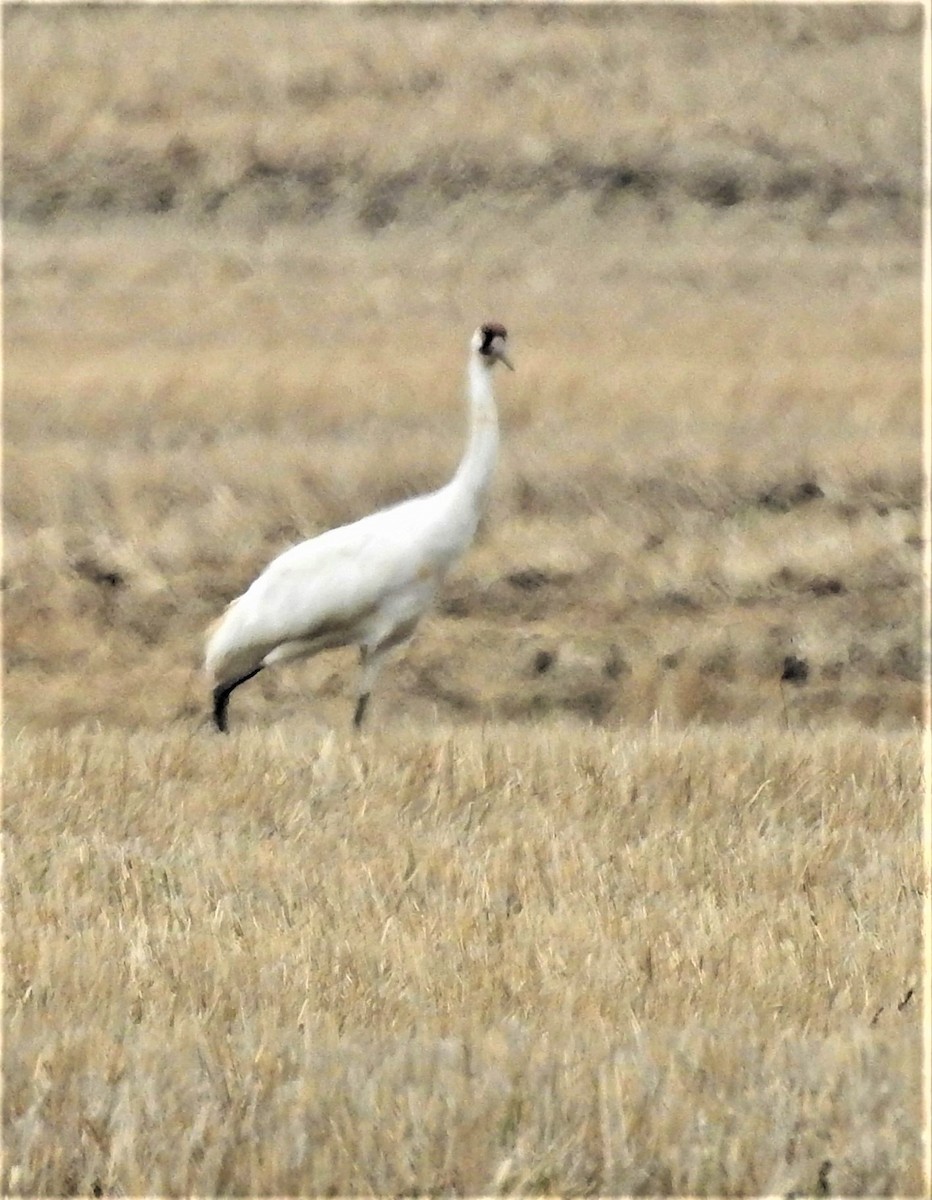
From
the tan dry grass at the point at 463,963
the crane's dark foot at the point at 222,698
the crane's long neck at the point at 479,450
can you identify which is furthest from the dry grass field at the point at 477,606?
the crane's long neck at the point at 479,450

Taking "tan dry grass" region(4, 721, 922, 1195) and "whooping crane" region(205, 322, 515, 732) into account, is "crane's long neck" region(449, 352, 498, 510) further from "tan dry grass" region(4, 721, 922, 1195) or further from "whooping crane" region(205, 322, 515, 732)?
"tan dry grass" region(4, 721, 922, 1195)

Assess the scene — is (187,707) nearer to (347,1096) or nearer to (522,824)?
(522,824)

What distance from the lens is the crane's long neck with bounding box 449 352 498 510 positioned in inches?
325

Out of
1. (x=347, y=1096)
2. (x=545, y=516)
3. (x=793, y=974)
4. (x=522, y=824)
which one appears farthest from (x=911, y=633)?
(x=347, y=1096)

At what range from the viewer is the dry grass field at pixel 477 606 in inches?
152

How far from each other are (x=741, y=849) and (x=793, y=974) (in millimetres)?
1345

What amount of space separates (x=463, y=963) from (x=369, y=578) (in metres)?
3.49

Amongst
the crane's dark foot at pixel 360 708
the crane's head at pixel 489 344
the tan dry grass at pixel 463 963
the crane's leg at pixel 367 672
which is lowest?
the tan dry grass at pixel 463 963

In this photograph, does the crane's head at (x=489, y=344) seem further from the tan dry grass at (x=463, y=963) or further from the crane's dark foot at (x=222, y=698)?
the tan dry grass at (x=463, y=963)

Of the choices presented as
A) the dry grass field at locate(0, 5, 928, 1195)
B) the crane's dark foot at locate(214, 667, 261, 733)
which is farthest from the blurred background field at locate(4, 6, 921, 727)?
the crane's dark foot at locate(214, 667, 261, 733)

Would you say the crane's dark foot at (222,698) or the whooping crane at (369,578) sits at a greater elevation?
the whooping crane at (369,578)

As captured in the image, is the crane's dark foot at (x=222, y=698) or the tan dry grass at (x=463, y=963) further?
the crane's dark foot at (x=222, y=698)

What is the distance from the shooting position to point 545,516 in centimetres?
1173

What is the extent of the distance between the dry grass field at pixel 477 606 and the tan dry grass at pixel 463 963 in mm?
13
